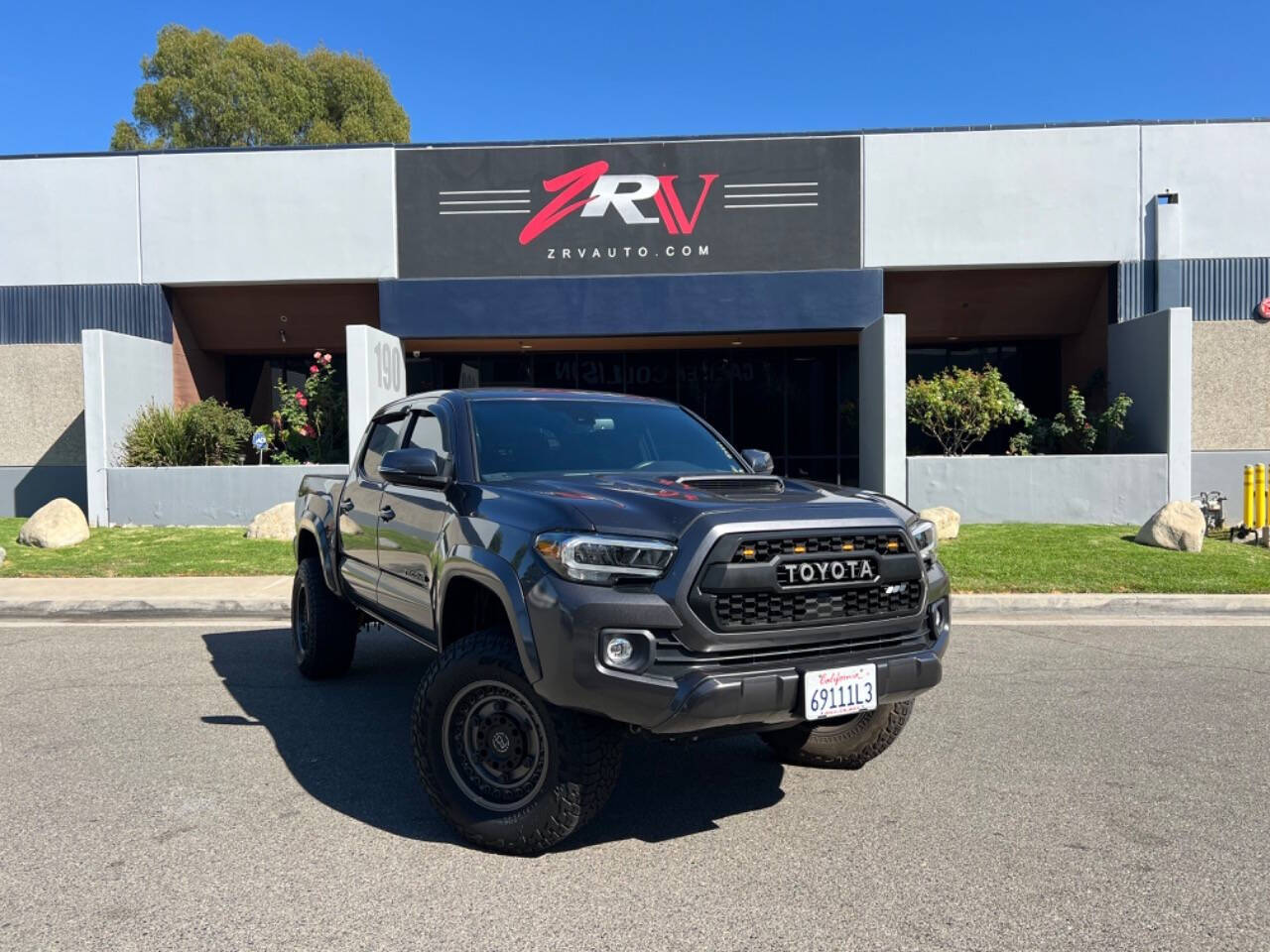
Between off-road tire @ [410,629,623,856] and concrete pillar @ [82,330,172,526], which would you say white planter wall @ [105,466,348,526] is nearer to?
concrete pillar @ [82,330,172,526]

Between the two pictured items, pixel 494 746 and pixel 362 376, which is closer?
pixel 494 746

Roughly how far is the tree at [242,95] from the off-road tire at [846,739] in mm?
35167

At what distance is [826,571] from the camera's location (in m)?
3.86

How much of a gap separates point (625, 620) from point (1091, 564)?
31.9 ft

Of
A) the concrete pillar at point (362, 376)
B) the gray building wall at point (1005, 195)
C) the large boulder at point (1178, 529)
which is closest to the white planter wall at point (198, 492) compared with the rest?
the concrete pillar at point (362, 376)

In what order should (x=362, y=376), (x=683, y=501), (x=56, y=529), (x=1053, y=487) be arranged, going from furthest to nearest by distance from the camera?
(x=362, y=376)
(x=1053, y=487)
(x=56, y=529)
(x=683, y=501)

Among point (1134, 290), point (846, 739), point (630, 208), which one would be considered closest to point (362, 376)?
point (630, 208)

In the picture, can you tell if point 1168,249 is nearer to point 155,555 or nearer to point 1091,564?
point 1091,564

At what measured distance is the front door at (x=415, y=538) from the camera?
4.77m

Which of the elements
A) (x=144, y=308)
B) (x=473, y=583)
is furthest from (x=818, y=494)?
(x=144, y=308)

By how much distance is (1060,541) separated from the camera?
1335 centimetres

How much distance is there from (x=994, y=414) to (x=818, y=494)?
1277 cm

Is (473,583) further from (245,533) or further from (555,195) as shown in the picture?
(555,195)

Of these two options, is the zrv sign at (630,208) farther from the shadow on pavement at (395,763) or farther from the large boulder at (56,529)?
the shadow on pavement at (395,763)
